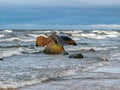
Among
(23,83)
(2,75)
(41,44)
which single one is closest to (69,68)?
(2,75)

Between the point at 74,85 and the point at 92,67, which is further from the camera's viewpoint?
the point at 92,67

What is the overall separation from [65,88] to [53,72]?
13.5 feet

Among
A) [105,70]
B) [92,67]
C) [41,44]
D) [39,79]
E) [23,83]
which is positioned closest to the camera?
[23,83]

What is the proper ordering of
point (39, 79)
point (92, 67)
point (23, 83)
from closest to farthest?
point (23, 83)
point (39, 79)
point (92, 67)

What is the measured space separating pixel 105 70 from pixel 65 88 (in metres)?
5.19

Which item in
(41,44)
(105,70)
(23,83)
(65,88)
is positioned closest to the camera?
(65,88)

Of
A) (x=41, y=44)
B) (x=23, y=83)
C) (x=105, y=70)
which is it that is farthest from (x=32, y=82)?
(x=41, y=44)

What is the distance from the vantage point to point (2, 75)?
14.3 meters

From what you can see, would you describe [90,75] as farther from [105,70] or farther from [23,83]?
[23,83]

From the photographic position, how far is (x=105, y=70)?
16.5 meters

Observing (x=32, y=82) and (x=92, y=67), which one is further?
(x=92, y=67)

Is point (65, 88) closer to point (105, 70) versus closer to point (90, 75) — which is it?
point (90, 75)

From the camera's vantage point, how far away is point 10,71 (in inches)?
616

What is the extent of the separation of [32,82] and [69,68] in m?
4.56
